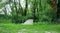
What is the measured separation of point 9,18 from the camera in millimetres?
11047

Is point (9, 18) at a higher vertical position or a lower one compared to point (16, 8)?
lower

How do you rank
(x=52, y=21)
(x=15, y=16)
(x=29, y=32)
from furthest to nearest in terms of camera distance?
1. (x=15, y=16)
2. (x=52, y=21)
3. (x=29, y=32)

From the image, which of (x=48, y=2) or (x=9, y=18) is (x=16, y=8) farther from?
(x=48, y=2)

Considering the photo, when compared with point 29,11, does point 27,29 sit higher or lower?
lower

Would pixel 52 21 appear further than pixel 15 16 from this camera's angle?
No

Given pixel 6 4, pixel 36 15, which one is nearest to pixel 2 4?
pixel 6 4

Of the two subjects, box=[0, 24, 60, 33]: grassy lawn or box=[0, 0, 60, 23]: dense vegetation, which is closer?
box=[0, 24, 60, 33]: grassy lawn

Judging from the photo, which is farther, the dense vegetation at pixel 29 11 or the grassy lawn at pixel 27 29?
the dense vegetation at pixel 29 11

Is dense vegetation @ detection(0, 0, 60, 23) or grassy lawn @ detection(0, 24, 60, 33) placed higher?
dense vegetation @ detection(0, 0, 60, 23)

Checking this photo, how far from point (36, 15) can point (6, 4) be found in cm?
254

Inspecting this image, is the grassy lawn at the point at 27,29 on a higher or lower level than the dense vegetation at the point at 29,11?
lower

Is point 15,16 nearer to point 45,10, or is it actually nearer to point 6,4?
point 6,4

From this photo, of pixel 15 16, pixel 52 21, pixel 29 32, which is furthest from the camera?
pixel 15 16

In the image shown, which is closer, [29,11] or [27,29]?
[27,29]
